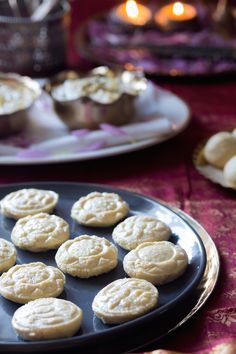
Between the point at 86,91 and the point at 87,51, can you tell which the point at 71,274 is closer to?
the point at 86,91

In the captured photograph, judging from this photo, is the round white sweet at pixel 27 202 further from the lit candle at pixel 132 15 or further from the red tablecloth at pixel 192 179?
the lit candle at pixel 132 15

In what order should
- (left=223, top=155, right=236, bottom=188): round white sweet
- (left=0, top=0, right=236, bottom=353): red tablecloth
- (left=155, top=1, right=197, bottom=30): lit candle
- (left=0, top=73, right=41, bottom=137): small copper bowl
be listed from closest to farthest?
(left=0, top=0, right=236, bottom=353): red tablecloth < (left=223, top=155, right=236, bottom=188): round white sweet < (left=0, top=73, right=41, bottom=137): small copper bowl < (left=155, top=1, right=197, bottom=30): lit candle

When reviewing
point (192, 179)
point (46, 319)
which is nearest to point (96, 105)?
point (192, 179)

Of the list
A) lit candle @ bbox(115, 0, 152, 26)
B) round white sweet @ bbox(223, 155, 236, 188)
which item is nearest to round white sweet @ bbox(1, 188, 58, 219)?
round white sweet @ bbox(223, 155, 236, 188)

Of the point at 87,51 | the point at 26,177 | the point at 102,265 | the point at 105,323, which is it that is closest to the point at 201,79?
the point at 87,51

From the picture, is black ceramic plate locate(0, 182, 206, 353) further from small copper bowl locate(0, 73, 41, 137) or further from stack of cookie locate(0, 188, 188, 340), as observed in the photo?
small copper bowl locate(0, 73, 41, 137)

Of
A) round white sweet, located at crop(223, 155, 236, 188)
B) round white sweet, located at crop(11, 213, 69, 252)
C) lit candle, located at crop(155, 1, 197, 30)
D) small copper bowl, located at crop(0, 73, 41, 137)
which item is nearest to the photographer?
round white sweet, located at crop(11, 213, 69, 252)
